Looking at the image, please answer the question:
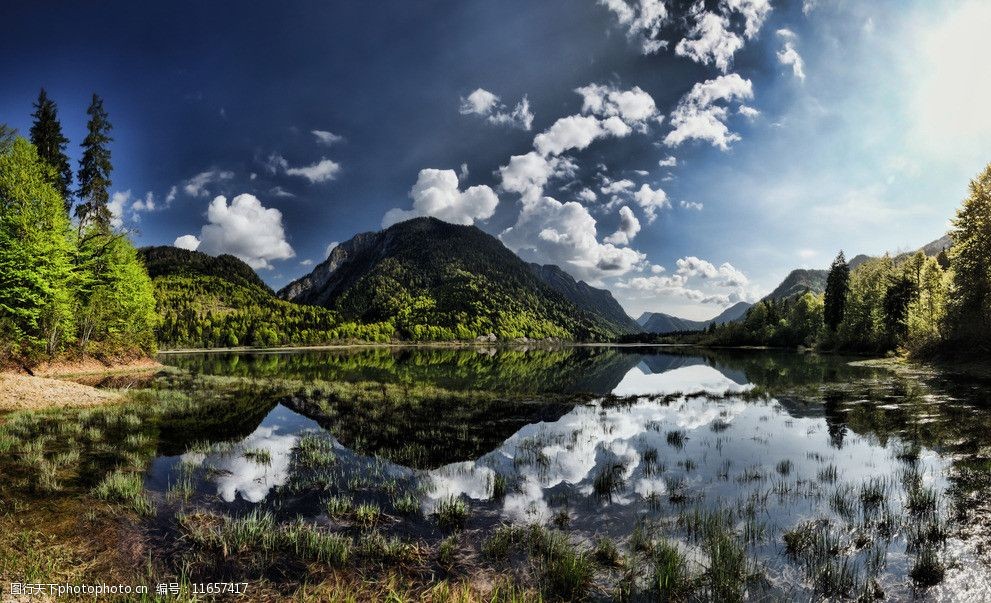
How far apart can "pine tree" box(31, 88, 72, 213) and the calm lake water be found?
52.8 m

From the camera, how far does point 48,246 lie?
3891 cm

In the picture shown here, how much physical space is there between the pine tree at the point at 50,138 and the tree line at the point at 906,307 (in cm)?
11808

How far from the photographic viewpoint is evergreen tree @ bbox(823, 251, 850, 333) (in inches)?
4488

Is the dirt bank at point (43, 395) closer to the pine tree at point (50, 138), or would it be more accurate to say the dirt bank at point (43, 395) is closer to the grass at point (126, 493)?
the grass at point (126, 493)

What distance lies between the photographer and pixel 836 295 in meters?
115

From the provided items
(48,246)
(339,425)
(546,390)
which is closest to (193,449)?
(339,425)

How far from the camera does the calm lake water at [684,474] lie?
33.7 ft

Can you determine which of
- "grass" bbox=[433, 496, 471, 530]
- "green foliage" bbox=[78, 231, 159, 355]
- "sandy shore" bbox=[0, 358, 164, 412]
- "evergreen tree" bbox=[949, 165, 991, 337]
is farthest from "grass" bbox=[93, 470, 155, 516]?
"evergreen tree" bbox=[949, 165, 991, 337]

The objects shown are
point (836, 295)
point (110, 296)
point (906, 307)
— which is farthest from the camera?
point (836, 295)

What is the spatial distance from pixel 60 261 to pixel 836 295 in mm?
158243

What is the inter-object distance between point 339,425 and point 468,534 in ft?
57.9

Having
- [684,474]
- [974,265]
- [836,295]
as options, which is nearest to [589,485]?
[684,474]

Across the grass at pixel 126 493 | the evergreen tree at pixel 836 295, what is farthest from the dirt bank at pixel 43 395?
the evergreen tree at pixel 836 295

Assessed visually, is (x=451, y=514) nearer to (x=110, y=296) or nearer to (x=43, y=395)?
(x=43, y=395)
